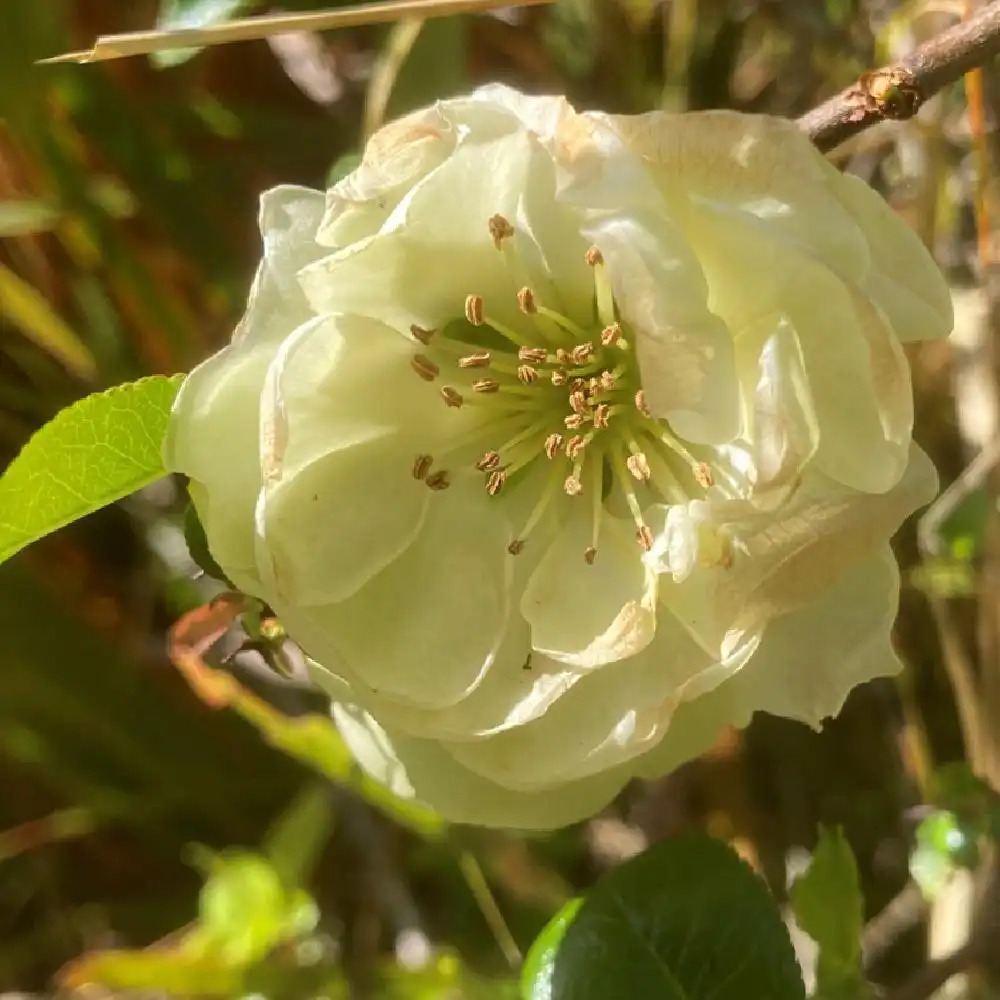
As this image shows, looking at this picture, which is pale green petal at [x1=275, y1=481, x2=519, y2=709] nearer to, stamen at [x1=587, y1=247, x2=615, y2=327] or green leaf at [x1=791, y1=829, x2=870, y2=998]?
stamen at [x1=587, y1=247, x2=615, y2=327]

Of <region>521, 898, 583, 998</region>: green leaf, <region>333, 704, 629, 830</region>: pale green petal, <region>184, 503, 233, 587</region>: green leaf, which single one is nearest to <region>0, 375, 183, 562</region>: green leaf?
<region>184, 503, 233, 587</region>: green leaf

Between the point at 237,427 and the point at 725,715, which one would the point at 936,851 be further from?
the point at 237,427

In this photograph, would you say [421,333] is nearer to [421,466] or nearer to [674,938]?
[421,466]

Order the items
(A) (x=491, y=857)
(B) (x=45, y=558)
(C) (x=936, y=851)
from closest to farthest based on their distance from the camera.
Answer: (C) (x=936, y=851)
(A) (x=491, y=857)
(B) (x=45, y=558)

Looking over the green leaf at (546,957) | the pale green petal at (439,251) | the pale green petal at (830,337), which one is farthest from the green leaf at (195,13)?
the green leaf at (546,957)

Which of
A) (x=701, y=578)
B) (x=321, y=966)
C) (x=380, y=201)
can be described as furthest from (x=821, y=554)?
(x=321, y=966)
